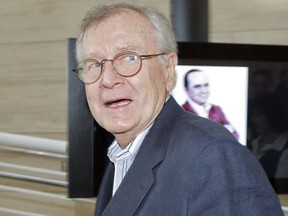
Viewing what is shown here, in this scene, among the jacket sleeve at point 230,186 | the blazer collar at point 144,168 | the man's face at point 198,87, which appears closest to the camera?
the jacket sleeve at point 230,186

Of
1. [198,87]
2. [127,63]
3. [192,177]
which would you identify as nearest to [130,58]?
[127,63]

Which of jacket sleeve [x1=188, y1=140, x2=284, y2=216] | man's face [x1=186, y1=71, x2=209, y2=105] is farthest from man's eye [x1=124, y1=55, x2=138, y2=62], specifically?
man's face [x1=186, y1=71, x2=209, y2=105]

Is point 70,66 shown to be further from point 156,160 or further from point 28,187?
point 28,187

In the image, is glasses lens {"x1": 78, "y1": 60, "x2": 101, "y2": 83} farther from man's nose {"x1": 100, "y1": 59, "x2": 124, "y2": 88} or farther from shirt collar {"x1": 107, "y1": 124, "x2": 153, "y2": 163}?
shirt collar {"x1": 107, "y1": 124, "x2": 153, "y2": 163}

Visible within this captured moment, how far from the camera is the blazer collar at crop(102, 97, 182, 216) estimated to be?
1.29 m

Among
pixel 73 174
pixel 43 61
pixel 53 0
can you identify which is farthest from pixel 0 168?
pixel 73 174

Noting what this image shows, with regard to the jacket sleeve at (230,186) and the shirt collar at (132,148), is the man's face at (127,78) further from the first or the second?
the jacket sleeve at (230,186)

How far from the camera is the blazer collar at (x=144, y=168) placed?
4.22 feet

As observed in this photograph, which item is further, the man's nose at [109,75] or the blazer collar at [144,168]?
the man's nose at [109,75]

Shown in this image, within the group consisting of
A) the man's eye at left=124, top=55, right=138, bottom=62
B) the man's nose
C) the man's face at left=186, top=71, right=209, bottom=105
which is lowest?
the man's face at left=186, top=71, right=209, bottom=105

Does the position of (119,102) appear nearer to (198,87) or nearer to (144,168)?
(144,168)

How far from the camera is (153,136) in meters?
1.37

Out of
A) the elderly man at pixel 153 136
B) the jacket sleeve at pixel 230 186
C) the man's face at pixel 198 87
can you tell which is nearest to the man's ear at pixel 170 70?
the elderly man at pixel 153 136

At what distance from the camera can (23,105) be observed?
440cm
